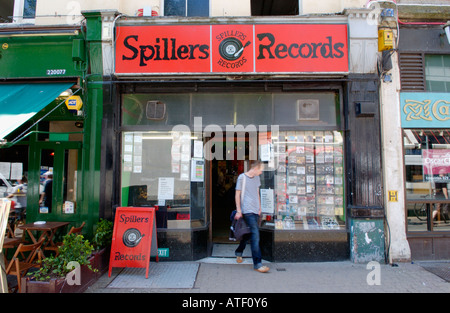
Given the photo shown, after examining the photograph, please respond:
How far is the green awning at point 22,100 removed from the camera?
16.1ft

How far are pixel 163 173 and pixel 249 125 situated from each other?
2.17 m

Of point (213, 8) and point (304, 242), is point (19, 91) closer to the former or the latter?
point (213, 8)

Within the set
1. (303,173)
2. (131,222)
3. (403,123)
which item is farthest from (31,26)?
(403,123)

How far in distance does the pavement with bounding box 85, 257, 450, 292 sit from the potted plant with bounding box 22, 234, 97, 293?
0.29 meters

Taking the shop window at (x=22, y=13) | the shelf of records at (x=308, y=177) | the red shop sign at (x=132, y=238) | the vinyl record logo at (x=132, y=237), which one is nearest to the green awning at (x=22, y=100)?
the shop window at (x=22, y=13)

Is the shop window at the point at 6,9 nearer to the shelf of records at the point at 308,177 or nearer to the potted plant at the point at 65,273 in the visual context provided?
the potted plant at the point at 65,273

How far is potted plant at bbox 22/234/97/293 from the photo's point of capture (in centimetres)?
392

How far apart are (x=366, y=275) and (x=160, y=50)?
5.98 m

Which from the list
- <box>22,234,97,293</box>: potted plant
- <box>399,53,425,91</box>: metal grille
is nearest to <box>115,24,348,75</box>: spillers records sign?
<box>399,53,425,91</box>: metal grille

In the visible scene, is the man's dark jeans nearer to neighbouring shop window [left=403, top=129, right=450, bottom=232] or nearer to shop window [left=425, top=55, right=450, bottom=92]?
neighbouring shop window [left=403, top=129, right=450, bottom=232]

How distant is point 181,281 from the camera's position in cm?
483

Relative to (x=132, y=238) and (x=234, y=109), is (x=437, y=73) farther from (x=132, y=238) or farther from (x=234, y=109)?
(x=132, y=238)

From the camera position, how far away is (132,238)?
16.4ft
